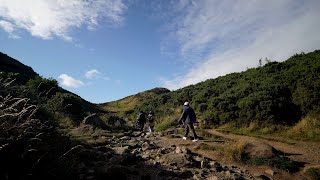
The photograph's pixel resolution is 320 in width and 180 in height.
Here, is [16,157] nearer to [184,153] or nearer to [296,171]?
[184,153]

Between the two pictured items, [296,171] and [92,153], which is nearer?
[92,153]

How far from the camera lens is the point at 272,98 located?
23734 millimetres

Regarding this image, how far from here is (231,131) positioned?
71.0ft

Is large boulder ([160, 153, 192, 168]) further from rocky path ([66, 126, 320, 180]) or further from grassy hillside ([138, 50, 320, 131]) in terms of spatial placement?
grassy hillside ([138, 50, 320, 131])

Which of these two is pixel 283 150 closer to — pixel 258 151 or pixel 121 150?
pixel 258 151

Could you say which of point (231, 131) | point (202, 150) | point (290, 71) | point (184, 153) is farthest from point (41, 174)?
point (290, 71)

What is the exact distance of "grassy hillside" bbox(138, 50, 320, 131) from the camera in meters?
22.1

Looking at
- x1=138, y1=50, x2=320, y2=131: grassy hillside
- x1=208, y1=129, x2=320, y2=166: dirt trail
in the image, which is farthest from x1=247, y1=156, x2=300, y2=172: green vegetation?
x1=138, y1=50, x2=320, y2=131: grassy hillside

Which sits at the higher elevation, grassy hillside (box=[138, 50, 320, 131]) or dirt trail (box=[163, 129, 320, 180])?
grassy hillside (box=[138, 50, 320, 131])

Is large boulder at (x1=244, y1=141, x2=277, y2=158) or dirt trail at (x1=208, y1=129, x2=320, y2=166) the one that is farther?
dirt trail at (x1=208, y1=129, x2=320, y2=166)

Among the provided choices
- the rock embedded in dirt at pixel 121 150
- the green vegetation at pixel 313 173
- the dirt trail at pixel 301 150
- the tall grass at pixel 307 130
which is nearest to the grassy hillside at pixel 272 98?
the tall grass at pixel 307 130

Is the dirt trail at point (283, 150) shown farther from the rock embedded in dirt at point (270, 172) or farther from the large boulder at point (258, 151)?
the large boulder at point (258, 151)

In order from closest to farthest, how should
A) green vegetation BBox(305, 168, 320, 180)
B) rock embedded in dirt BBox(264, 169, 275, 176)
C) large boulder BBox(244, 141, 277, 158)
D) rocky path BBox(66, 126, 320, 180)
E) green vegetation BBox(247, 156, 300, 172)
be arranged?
rocky path BBox(66, 126, 320, 180) → green vegetation BBox(305, 168, 320, 180) → rock embedded in dirt BBox(264, 169, 275, 176) → green vegetation BBox(247, 156, 300, 172) → large boulder BBox(244, 141, 277, 158)

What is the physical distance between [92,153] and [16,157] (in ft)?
17.6
